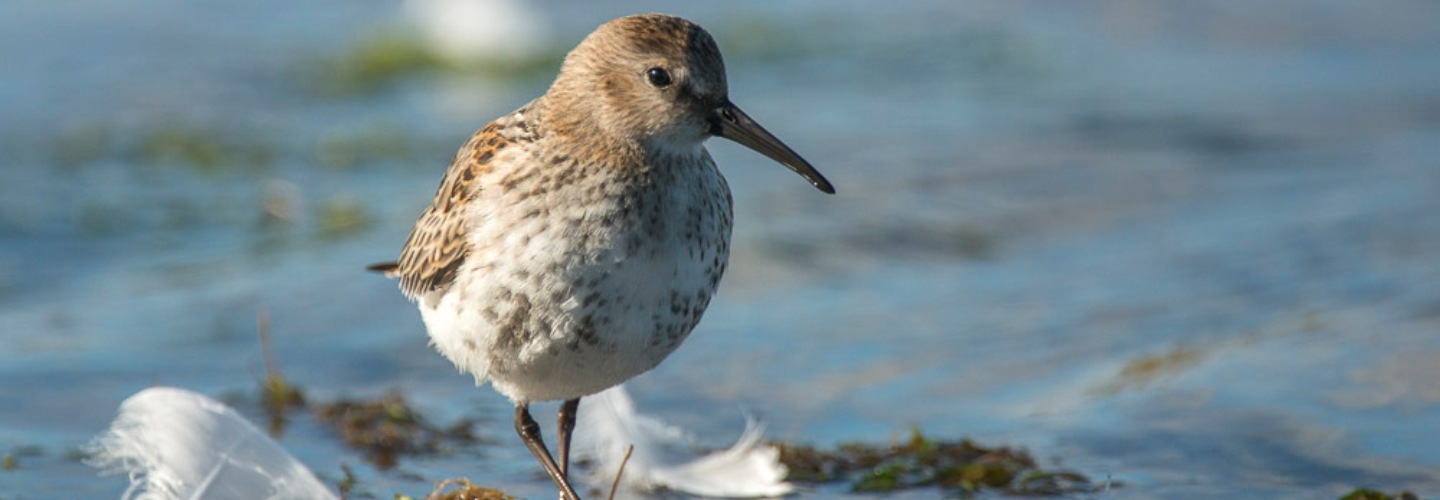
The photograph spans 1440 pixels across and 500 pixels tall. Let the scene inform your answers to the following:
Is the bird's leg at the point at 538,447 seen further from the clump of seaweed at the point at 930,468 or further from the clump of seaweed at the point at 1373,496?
the clump of seaweed at the point at 1373,496

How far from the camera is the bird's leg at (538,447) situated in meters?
4.96

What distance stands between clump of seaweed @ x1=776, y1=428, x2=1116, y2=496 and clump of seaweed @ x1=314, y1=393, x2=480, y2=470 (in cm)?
121

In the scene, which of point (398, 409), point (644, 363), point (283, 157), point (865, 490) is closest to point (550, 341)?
point (644, 363)

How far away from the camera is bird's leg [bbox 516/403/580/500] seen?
16.3 feet

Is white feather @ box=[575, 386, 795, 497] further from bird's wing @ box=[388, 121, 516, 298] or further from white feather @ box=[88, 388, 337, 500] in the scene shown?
white feather @ box=[88, 388, 337, 500]

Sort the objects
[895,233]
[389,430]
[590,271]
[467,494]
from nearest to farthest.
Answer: [590,271] → [467,494] → [389,430] → [895,233]

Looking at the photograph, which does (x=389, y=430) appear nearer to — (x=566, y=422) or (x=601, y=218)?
(x=566, y=422)


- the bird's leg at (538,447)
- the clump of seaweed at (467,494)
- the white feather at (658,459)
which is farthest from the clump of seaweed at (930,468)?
the clump of seaweed at (467,494)

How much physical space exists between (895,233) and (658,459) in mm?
4091

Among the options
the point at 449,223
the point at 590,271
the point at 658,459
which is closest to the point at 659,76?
the point at 590,271

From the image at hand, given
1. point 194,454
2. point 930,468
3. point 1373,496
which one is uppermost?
point 1373,496

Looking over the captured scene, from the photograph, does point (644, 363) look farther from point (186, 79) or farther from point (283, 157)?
point (186, 79)

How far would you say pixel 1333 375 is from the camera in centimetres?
642

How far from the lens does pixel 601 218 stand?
4.27 meters
